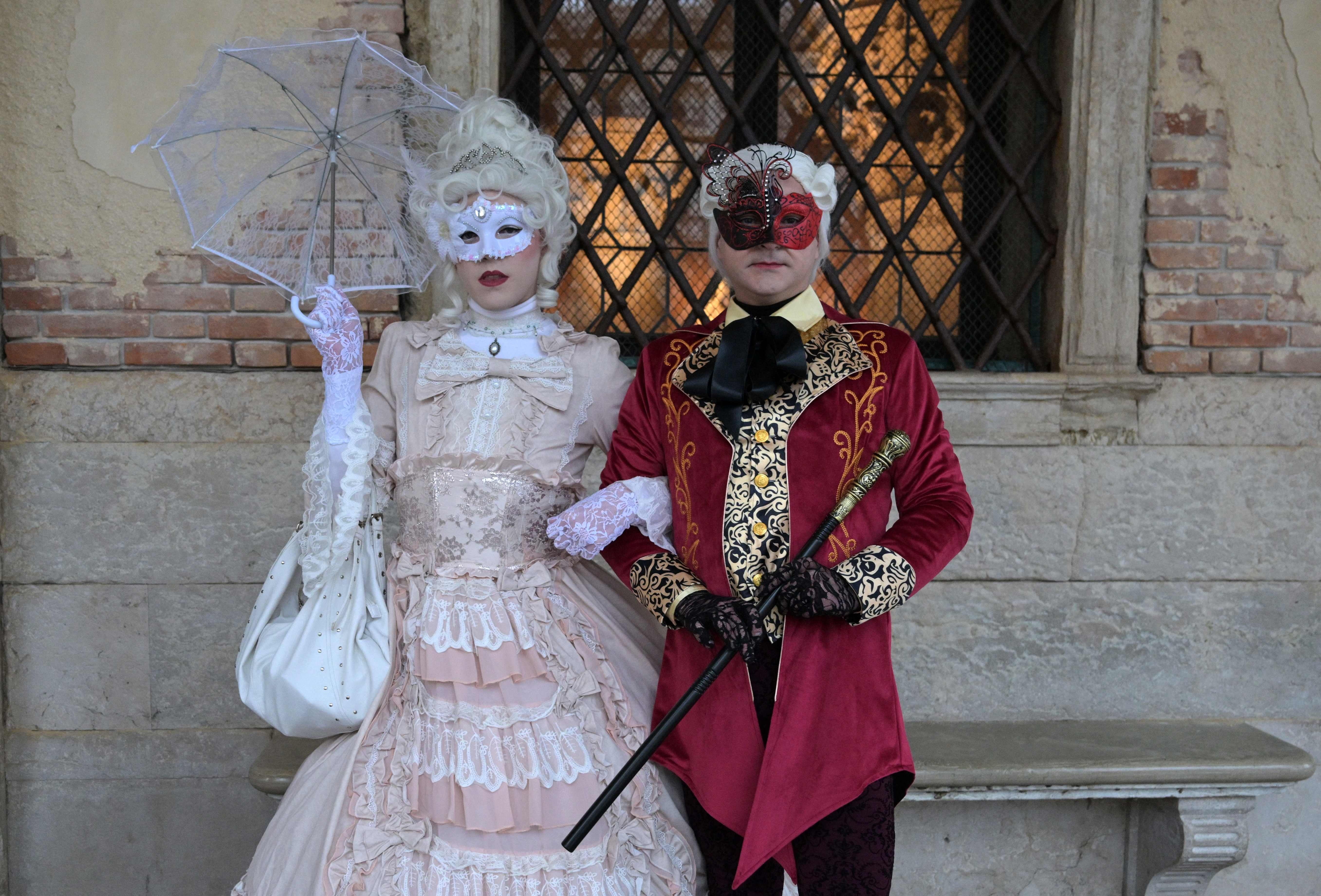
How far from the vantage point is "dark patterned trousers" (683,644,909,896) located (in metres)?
1.81

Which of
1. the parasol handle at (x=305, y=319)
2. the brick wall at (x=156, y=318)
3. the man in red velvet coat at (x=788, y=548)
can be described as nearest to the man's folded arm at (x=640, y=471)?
the man in red velvet coat at (x=788, y=548)

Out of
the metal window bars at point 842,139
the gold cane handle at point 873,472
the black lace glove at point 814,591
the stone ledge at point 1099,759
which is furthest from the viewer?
the metal window bars at point 842,139

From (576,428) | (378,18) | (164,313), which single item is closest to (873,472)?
(576,428)

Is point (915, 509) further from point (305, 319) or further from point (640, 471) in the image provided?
point (305, 319)

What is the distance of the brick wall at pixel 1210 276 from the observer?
2955 millimetres

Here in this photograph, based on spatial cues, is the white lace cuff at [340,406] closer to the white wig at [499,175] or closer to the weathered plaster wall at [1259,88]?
the white wig at [499,175]

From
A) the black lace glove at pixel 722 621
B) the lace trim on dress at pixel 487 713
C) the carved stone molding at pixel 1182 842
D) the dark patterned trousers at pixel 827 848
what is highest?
the black lace glove at pixel 722 621

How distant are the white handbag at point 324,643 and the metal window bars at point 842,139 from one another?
4.30 feet

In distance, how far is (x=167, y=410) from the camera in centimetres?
292

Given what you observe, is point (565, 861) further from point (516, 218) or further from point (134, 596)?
point (134, 596)

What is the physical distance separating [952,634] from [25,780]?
2.61m

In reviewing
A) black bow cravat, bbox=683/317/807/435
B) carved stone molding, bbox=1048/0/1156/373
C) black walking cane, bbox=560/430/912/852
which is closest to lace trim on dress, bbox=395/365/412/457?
black bow cravat, bbox=683/317/807/435

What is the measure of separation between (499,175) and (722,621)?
912 mm

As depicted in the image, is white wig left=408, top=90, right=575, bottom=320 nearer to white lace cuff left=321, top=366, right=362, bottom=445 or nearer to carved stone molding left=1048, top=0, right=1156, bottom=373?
white lace cuff left=321, top=366, right=362, bottom=445
